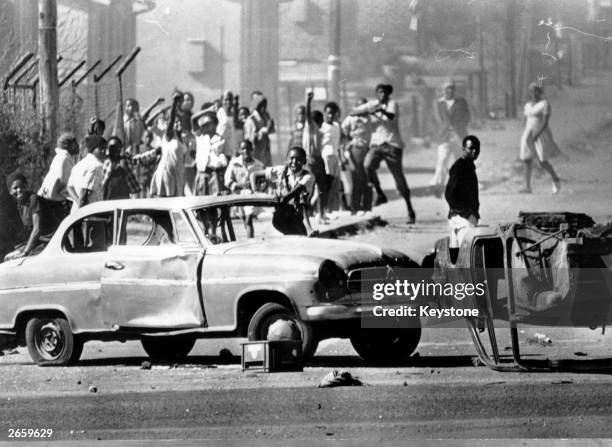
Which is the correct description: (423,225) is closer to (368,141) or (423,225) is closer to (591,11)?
(368,141)

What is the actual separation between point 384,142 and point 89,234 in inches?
117

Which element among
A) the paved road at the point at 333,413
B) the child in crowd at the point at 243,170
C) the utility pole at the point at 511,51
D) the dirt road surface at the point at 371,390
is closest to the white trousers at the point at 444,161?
the dirt road surface at the point at 371,390

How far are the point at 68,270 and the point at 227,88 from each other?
2.99 metres

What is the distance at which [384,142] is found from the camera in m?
12.4

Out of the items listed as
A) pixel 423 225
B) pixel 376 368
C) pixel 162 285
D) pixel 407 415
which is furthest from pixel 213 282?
pixel 423 225

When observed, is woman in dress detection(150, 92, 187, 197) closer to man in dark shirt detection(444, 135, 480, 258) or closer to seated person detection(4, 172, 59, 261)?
seated person detection(4, 172, 59, 261)

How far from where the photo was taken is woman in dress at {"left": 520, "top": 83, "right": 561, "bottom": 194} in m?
12.1

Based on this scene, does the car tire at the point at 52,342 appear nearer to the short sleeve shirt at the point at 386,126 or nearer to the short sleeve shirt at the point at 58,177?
the short sleeve shirt at the point at 58,177

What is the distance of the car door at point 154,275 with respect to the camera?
31.3ft

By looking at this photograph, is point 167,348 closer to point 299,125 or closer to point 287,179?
point 287,179

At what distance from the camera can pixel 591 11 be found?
1140 centimetres

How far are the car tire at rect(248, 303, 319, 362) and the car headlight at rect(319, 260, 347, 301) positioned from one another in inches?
8.0

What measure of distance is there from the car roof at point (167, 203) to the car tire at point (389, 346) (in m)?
1.11

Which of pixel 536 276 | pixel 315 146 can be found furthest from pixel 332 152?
pixel 536 276
